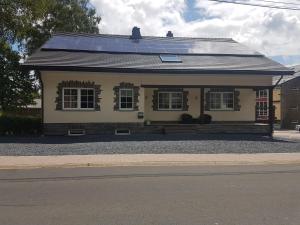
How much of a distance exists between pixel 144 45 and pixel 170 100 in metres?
4.18

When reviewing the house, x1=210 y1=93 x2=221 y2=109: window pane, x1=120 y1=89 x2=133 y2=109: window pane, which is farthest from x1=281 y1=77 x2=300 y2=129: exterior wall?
x1=120 y1=89 x2=133 y2=109: window pane

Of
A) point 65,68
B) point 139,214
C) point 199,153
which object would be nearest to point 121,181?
point 139,214

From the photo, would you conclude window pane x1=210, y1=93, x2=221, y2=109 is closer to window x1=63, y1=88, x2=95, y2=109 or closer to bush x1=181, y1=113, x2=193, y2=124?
bush x1=181, y1=113, x2=193, y2=124

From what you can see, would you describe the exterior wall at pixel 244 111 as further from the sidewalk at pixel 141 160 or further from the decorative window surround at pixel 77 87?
the sidewalk at pixel 141 160

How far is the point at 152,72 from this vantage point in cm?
2536

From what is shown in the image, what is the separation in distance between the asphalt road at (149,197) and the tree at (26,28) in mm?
17981

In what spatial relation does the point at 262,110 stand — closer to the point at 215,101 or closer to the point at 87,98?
the point at 215,101

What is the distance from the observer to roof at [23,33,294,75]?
980 inches

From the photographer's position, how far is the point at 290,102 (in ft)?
152

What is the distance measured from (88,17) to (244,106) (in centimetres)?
2067

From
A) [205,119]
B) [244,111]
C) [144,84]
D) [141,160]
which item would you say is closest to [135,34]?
[144,84]

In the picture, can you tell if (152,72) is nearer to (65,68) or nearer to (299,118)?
(65,68)

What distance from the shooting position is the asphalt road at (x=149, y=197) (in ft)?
24.3

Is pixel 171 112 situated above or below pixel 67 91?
below
